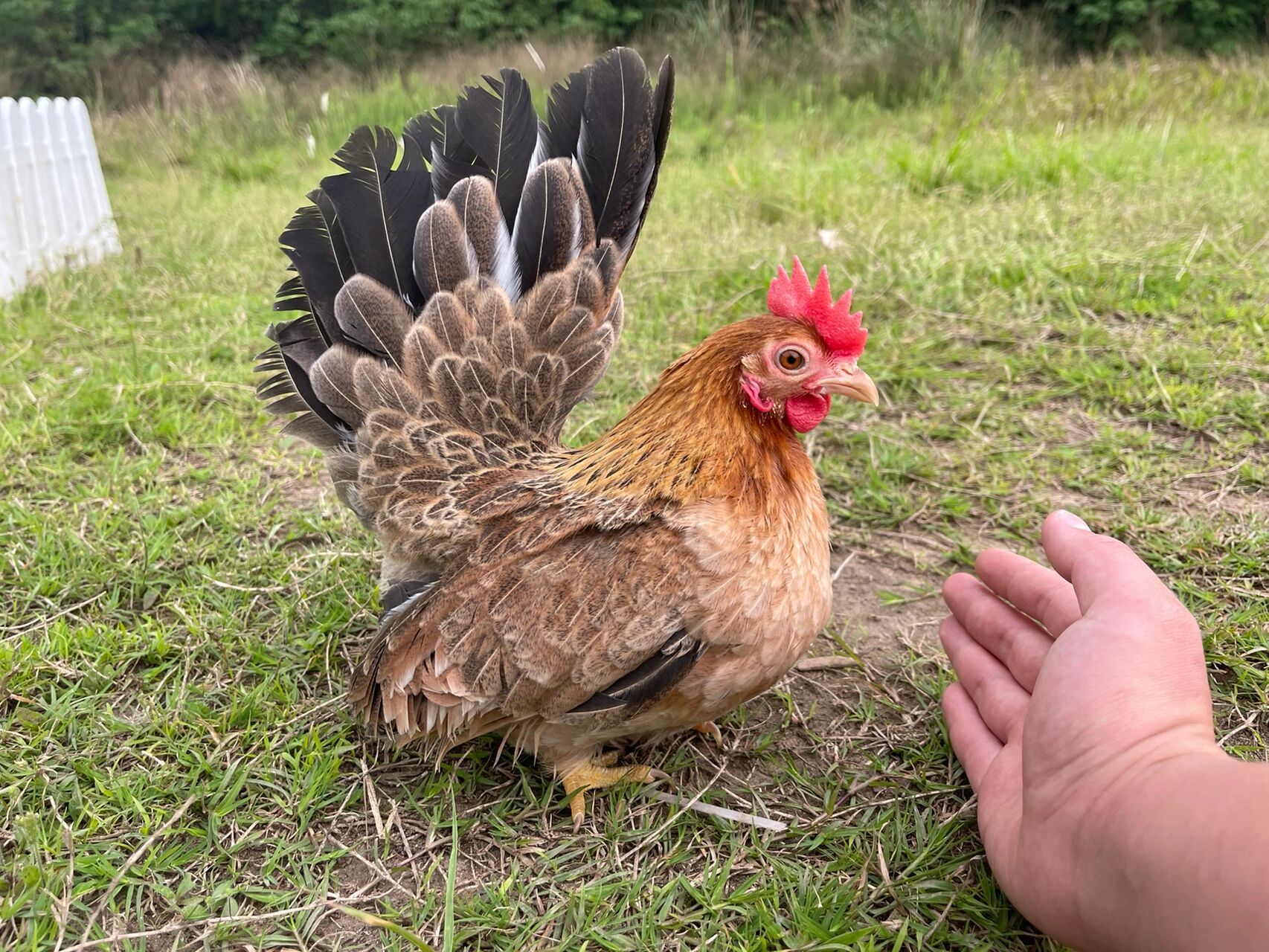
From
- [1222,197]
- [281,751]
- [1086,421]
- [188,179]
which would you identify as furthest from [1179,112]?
[188,179]

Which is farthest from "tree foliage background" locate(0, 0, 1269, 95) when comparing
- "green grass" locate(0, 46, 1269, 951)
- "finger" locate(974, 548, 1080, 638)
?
"finger" locate(974, 548, 1080, 638)

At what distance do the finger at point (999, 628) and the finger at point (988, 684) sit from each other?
0.07 feet

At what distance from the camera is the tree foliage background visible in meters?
14.0

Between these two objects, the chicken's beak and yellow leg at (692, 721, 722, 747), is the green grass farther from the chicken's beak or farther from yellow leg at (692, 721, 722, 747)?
the chicken's beak

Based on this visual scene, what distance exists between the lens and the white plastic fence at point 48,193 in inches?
209

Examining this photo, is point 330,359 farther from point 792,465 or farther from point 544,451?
point 792,465

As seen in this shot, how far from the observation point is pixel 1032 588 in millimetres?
2107

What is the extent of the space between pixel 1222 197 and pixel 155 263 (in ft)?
24.7

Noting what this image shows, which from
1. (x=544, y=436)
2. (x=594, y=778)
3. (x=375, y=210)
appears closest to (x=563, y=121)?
(x=375, y=210)

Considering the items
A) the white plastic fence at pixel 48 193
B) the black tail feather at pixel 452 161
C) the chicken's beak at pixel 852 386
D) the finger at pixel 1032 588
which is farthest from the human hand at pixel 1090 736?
the white plastic fence at pixel 48 193

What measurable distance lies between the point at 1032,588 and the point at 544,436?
1.44m

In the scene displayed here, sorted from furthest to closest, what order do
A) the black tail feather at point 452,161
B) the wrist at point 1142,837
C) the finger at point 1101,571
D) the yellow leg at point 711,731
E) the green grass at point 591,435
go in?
1. the black tail feather at point 452,161
2. the yellow leg at point 711,731
3. the green grass at point 591,435
4. the finger at point 1101,571
5. the wrist at point 1142,837

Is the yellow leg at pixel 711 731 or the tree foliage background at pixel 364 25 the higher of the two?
the tree foliage background at pixel 364 25

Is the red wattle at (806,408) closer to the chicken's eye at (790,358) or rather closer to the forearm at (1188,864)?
the chicken's eye at (790,358)
